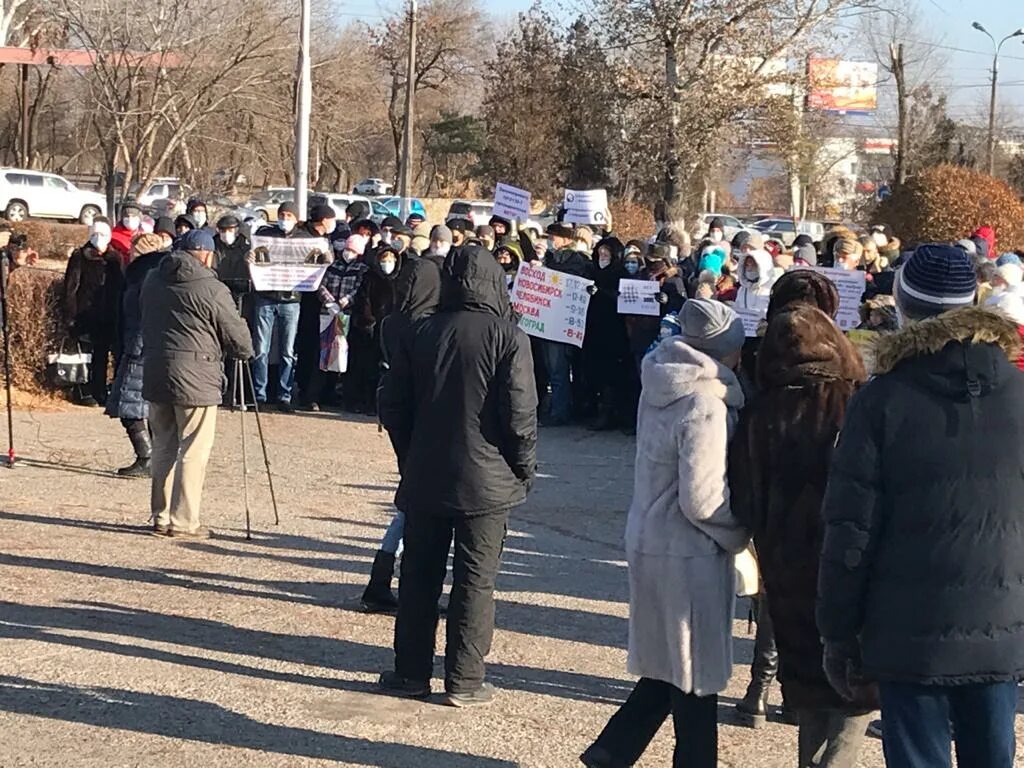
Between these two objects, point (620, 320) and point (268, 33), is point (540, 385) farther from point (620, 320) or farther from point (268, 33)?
point (268, 33)

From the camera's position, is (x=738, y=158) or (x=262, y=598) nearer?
(x=262, y=598)

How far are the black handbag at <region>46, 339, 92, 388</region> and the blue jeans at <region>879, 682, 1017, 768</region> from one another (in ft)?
40.0

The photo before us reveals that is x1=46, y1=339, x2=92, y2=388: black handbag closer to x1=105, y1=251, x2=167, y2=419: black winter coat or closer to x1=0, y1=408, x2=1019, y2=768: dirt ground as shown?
x1=0, y1=408, x2=1019, y2=768: dirt ground

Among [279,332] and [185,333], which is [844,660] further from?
[279,332]

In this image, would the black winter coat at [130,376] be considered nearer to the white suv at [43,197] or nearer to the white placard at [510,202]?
the white placard at [510,202]

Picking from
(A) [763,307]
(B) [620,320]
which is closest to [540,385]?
(B) [620,320]

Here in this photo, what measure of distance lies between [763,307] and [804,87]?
20999mm

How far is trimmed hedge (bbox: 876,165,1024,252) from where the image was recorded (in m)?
20.5

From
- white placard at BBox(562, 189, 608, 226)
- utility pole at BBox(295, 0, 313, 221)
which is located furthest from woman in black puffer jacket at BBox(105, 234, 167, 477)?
utility pole at BBox(295, 0, 313, 221)

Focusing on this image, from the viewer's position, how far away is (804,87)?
32.1 m

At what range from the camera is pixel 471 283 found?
6191 millimetres

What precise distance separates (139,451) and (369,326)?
3893 mm

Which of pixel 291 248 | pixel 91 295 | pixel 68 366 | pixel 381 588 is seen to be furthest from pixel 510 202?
pixel 381 588

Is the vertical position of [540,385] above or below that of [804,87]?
Answer: below
